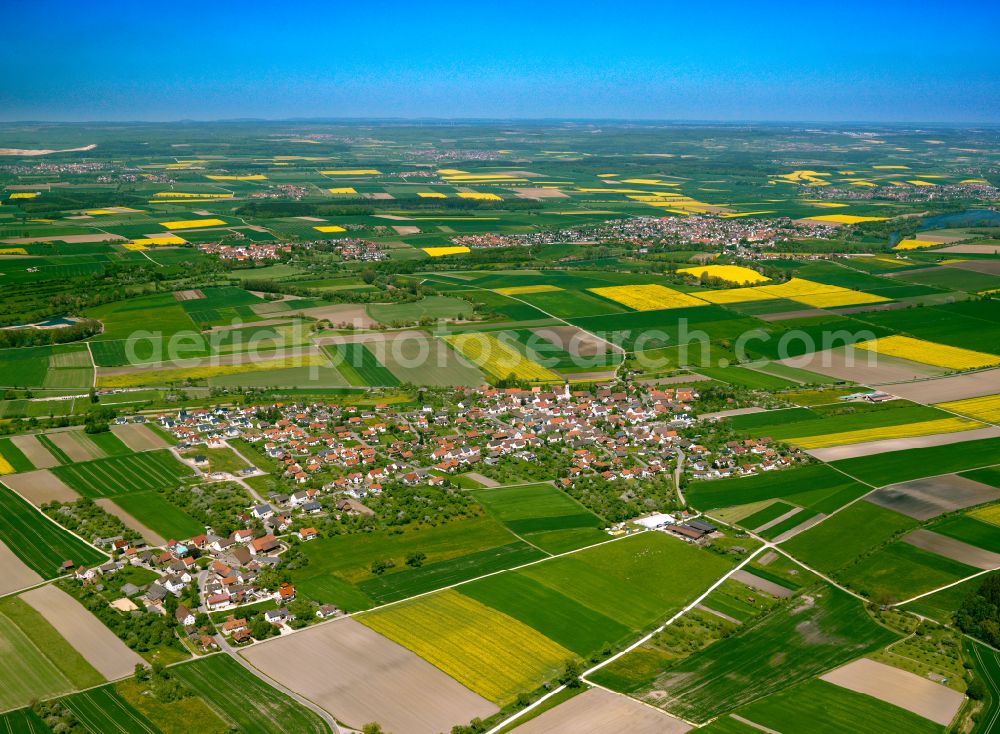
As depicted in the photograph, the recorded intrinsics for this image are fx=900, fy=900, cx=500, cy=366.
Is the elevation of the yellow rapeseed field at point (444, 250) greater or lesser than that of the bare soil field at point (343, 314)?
greater

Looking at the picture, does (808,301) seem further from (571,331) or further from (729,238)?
(729,238)

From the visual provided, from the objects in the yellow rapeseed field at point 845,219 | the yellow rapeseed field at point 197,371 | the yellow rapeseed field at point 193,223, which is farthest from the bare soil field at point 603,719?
the yellow rapeseed field at point 845,219

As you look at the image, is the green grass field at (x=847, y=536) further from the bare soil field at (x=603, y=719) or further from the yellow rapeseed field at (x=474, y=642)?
the yellow rapeseed field at (x=474, y=642)

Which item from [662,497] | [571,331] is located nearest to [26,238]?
[571,331]

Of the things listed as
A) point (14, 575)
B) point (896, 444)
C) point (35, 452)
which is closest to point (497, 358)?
point (896, 444)

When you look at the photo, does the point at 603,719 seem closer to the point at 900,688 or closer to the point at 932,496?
the point at 900,688

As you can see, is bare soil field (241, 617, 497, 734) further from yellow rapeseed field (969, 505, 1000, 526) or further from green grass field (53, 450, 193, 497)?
yellow rapeseed field (969, 505, 1000, 526)
